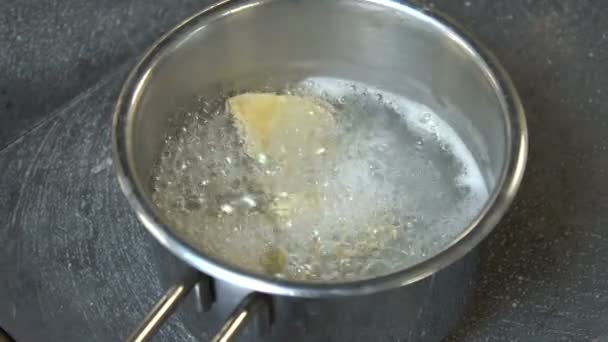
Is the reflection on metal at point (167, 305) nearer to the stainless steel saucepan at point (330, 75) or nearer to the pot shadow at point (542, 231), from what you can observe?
the stainless steel saucepan at point (330, 75)

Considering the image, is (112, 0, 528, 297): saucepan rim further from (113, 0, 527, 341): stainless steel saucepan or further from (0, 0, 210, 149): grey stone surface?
(0, 0, 210, 149): grey stone surface

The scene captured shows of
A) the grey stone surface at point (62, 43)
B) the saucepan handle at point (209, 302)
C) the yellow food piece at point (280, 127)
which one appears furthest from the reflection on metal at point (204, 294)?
the grey stone surface at point (62, 43)

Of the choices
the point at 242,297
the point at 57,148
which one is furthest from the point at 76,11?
the point at 242,297

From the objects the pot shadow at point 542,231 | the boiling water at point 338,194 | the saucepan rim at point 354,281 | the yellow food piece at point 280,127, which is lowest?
the pot shadow at point 542,231

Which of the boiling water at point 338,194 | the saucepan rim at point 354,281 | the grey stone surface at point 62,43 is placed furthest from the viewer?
the grey stone surface at point 62,43

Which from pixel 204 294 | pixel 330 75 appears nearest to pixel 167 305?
pixel 204 294

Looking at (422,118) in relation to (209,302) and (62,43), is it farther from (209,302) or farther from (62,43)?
(62,43)
